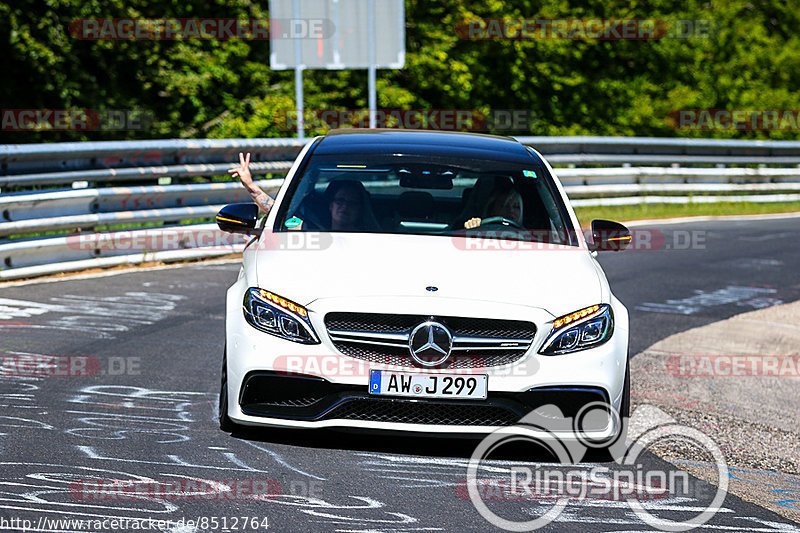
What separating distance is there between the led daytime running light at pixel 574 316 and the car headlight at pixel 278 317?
1.11 m

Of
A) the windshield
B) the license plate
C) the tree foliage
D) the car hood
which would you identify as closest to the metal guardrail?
the windshield

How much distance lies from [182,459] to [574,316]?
191 cm

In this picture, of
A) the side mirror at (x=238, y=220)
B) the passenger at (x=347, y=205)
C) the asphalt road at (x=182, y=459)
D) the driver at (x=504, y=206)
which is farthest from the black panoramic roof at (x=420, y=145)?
the asphalt road at (x=182, y=459)

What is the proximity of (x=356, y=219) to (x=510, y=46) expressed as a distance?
2958cm

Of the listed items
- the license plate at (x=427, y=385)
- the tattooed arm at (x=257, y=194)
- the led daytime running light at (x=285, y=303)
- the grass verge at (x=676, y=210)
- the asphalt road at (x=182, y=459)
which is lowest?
the grass verge at (x=676, y=210)

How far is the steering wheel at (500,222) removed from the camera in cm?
674

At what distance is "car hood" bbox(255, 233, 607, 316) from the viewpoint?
558cm

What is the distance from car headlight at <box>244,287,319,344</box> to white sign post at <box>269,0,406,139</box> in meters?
15.2

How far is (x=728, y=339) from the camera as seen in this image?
10.0 meters

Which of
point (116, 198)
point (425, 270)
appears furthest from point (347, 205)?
point (116, 198)

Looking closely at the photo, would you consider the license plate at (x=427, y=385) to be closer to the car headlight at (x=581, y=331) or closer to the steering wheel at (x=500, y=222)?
the car headlight at (x=581, y=331)

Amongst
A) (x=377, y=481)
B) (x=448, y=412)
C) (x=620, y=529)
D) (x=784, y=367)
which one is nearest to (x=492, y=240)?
(x=448, y=412)

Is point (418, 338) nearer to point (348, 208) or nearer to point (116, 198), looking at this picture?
point (348, 208)

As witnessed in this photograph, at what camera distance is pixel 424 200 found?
6848 millimetres
